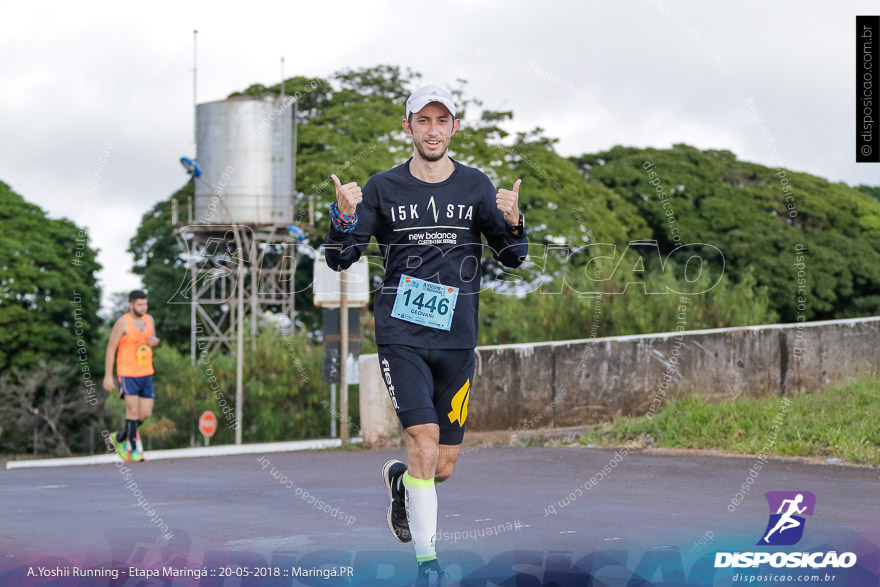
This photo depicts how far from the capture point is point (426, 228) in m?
5.87

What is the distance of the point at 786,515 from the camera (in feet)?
23.4

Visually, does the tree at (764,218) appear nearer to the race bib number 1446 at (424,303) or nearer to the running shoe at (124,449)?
the running shoe at (124,449)

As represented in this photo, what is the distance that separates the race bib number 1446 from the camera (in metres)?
5.79

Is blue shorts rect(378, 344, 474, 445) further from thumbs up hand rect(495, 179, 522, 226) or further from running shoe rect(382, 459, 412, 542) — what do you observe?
thumbs up hand rect(495, 179, 522, 226)

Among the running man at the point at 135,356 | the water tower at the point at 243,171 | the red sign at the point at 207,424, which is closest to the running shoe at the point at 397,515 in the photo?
the running man at the point at 135,356

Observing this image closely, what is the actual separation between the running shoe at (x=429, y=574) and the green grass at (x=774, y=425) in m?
6.22

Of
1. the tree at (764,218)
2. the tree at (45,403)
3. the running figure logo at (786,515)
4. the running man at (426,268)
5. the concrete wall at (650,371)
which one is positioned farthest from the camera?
the tree at (45,403)

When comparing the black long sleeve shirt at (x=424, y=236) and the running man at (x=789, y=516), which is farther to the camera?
the running man at (x=789, y=516)

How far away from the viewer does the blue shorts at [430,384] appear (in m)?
5.71

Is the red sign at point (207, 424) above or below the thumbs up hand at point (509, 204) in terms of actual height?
below

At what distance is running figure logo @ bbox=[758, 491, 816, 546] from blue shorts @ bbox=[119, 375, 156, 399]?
24.2ft

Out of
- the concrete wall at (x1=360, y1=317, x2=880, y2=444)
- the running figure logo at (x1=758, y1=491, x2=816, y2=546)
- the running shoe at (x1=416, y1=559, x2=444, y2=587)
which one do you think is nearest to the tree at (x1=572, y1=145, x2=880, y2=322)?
the concrete wall at (x1=360, y1=317, x2=880, y2=444)

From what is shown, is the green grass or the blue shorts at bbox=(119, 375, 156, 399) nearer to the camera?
the green grass

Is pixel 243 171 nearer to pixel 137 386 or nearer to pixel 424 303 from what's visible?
pixel 137 386
